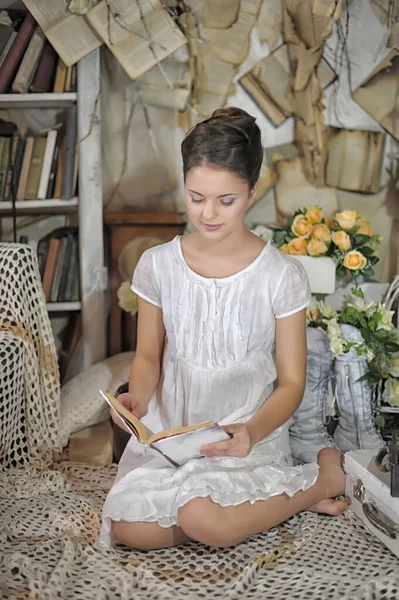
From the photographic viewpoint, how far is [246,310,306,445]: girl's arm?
1.98 m

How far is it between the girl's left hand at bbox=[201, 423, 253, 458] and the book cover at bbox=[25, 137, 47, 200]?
142cm

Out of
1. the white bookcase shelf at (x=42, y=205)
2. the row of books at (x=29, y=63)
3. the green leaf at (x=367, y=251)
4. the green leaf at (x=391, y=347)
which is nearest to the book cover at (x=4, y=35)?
the row of books at (x=29, y=63)

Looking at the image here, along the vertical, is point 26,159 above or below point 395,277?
above

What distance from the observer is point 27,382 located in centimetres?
231

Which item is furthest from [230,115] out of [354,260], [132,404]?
[354,260]

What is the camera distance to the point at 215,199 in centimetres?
189

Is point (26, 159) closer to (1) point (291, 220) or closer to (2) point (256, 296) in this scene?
(1) point (291, 220)

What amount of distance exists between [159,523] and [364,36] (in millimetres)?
1980

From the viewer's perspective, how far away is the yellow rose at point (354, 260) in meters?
2.64

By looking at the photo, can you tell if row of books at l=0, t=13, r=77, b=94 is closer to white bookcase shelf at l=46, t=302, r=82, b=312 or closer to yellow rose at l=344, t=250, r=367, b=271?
white bookcase shelf at l=46, t=302, r=82, b=312

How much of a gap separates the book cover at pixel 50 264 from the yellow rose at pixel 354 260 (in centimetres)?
105

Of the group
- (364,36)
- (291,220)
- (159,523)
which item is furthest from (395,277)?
(159,523)

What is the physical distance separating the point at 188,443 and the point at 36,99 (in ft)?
4.87

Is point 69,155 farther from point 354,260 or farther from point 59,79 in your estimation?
point 354,260
